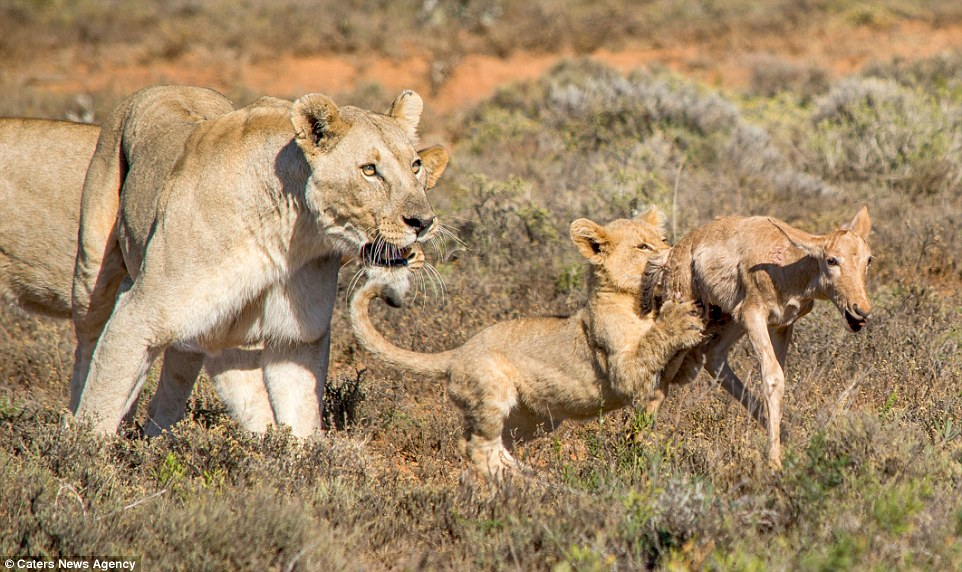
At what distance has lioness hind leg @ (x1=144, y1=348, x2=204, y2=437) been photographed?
21.3 ft

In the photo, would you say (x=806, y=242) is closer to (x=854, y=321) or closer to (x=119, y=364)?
(x=854, y=321)

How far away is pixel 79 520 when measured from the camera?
4.66 meters

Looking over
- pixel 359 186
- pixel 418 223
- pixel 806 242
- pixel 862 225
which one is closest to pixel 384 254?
pixel 418 223

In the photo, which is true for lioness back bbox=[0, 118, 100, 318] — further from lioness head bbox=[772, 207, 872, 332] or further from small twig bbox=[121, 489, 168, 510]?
lioness head bbox=[772, 207, 872, 332]

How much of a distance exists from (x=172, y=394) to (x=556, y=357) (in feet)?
7.72

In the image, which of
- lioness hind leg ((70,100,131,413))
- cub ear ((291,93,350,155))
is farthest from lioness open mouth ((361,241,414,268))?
lioness hind leg ((70,100,131,413))

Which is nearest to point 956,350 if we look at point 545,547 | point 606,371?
point 606,371

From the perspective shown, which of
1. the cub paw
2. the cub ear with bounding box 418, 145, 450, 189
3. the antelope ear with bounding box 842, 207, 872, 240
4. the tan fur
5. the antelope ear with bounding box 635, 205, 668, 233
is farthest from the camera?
the antelope ear with bounding box 635, 205, 668, 233

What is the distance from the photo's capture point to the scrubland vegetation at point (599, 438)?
4465 mm

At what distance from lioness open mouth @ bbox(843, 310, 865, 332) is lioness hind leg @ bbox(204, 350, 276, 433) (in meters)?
3.15

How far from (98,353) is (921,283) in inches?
242

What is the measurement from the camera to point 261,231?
5.32 metres

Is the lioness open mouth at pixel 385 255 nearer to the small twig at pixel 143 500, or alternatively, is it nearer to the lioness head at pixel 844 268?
the small twig at pixel 143 500

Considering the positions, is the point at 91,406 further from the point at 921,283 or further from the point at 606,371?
the point at 921,283
